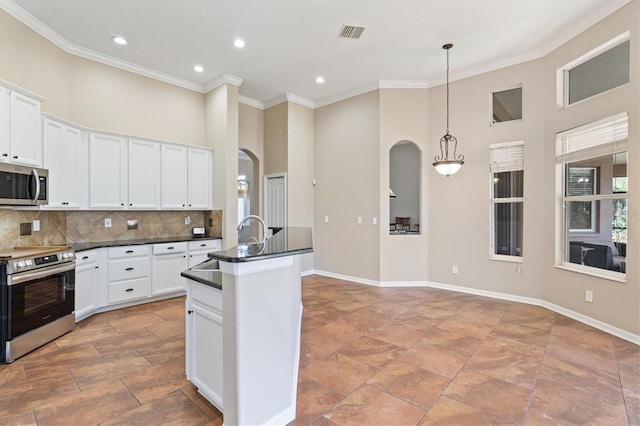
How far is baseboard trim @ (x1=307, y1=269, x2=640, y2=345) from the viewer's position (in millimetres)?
3381

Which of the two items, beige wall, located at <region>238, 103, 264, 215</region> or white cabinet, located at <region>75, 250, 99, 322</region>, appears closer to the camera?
white cabinet, located at <region>75, 250, 99, 322</region>

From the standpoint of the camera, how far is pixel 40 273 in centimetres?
304

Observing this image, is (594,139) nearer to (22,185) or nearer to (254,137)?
(254,137)

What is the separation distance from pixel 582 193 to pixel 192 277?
4.70 metres

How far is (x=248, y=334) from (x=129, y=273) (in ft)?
11.2


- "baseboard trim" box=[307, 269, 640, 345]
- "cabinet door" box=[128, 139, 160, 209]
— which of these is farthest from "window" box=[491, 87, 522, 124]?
"cabinet door" box=[128, 139, 160, 209]

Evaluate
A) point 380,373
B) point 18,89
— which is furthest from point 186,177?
point 380,373

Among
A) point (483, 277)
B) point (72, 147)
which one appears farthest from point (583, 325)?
point (72, 147)

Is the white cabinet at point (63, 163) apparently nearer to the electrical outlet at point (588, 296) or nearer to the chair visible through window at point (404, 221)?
the electrical outlet at point (588, 296)

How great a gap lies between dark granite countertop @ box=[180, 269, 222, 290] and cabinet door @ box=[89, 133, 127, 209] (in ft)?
9.73

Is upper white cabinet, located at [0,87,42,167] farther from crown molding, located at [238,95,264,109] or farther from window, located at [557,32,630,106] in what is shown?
window, located at [557,32,630,106]

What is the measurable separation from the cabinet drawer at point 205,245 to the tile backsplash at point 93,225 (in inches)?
6.0

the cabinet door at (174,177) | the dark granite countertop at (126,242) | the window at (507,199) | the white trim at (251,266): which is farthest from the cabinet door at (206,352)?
the window at (507,199)

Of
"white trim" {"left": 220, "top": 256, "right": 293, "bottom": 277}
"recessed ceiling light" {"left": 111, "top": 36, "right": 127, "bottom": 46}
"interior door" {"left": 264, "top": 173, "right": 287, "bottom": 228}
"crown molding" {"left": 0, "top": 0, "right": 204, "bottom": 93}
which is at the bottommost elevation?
"white trim" {"left": 220, "top": 256, "right": 293, "bottom": 277}
